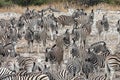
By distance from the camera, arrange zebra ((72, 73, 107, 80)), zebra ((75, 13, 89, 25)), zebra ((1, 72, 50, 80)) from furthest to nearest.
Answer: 1. zebra ((75, 13, 89, 25))
2. zebra ((72, 73, 107, 80))
3. zebra ((1, 72, 50, 80))

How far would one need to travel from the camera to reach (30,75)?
15227 mm

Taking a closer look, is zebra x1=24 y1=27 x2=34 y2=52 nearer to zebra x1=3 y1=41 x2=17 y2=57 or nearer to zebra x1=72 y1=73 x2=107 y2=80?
zebra x1=3 y1=41 x2=17 y2=57

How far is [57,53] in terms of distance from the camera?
18922 mm

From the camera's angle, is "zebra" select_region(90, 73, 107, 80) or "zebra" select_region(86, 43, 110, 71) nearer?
"zebra" select_region(90, 73, 107, 80)

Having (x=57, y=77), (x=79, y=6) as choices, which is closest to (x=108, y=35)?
(x=57, y=77)

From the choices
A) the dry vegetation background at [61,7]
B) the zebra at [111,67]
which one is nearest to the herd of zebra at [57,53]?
the zebra at [111,67]

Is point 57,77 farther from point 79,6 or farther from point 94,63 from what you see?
point 79,6

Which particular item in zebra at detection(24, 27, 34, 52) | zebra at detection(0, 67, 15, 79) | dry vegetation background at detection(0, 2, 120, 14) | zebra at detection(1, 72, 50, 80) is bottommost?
dry vegetation background at detection(0, 2, 120, 14)

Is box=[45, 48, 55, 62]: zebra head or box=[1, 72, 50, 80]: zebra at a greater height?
box=[1, 72, 50, 80]: zebra

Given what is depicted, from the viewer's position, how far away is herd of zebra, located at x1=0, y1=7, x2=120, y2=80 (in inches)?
633

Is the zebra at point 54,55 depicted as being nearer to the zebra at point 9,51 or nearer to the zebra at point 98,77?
the zebra at point 9,51

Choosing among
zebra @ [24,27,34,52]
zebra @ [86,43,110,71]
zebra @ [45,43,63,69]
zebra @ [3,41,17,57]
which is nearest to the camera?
zebra @ [86,43,110,71]

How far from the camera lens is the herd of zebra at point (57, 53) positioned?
16.1m

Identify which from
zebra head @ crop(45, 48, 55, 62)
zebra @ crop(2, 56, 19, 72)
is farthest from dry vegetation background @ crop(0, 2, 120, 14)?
zebra @ crop(2, 56, 19, 72)
